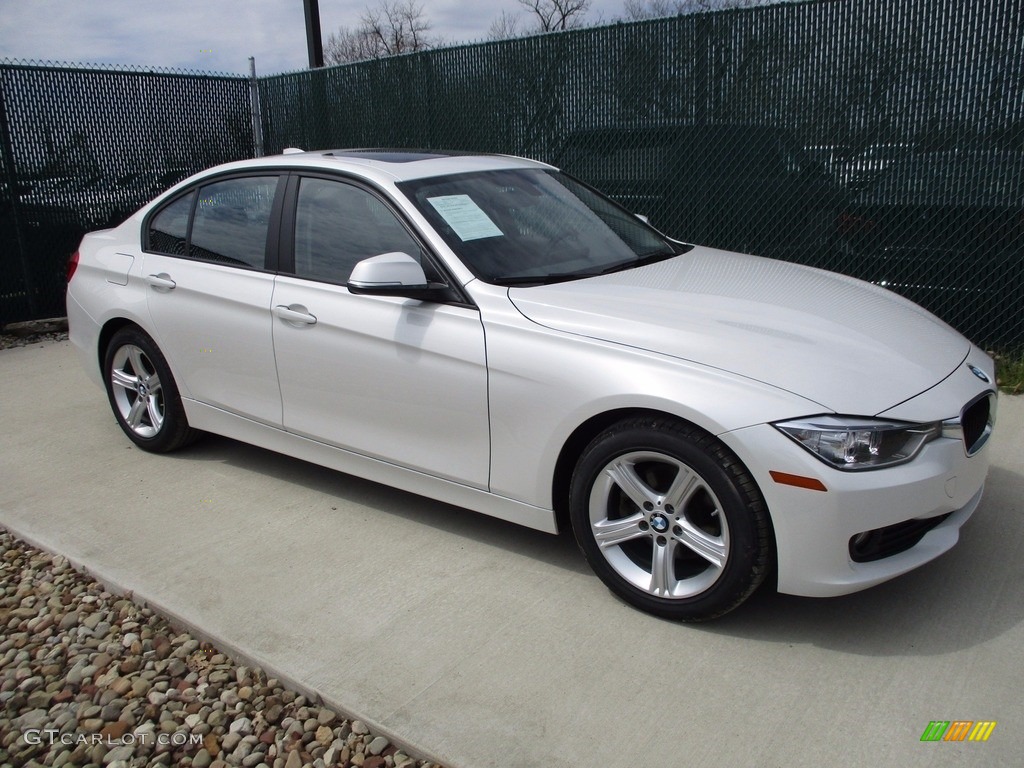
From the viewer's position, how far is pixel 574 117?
26.0ft

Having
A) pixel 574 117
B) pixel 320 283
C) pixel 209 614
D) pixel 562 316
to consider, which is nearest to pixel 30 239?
pixel 574 117

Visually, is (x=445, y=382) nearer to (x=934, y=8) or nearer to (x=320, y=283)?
(x=320, y=283)

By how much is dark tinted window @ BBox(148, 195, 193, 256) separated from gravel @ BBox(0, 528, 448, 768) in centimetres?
198

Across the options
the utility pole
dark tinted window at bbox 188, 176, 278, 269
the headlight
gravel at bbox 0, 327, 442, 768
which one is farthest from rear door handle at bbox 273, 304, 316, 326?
the utility pole

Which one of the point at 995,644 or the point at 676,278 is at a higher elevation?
the point at 676,278

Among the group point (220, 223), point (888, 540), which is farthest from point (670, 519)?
point (220, 223)

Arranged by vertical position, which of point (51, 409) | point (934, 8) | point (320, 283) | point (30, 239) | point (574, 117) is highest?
point (934, 8)

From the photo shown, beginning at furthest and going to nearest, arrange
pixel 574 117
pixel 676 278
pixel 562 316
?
pixel 574 117 < pixel 676 278 < pixel 562 316

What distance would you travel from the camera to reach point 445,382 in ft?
11.9

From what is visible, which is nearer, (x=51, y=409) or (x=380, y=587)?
(x=380, y=587)

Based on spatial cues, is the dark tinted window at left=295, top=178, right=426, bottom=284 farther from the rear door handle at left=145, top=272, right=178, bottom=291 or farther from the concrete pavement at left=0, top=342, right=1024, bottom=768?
the concrete pavement at left=0, top=342, right=1024, bottom=768

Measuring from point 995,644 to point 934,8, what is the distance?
4.70 meters

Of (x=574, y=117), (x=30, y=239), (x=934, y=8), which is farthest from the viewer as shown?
(x=30, y=239)

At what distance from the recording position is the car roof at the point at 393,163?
13.5 ft
